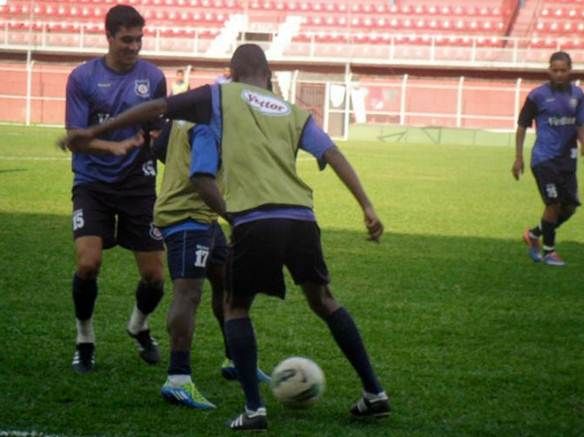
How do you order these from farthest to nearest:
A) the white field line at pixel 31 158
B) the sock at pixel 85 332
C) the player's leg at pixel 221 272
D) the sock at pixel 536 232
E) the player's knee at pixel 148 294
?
the white field line at pixel 31 158 < the sock at pixel 536 232 < the player's knee at pixel 148 294 < the sock at pixel 85 332 < the player's leg at pixel 221 272

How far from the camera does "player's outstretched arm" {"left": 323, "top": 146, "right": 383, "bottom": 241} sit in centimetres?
541

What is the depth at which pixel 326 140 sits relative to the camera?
549 centimetres

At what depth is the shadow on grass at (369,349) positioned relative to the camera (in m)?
5.75

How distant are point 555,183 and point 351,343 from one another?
748cm

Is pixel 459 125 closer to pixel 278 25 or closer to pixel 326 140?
pixel 278 25

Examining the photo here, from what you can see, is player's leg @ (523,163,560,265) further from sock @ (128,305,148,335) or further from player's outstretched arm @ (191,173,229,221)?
player's outstretched arm @ (191,173,229,221)

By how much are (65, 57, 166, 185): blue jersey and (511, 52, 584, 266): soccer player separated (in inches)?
251

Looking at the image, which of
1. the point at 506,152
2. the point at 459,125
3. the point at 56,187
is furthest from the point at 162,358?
the point at 459,125

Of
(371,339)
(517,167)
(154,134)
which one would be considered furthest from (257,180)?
(517,167)

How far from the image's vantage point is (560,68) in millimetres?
12320

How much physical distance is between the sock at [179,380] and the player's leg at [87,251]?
3.01 feet

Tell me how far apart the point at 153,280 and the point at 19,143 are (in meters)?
25.9

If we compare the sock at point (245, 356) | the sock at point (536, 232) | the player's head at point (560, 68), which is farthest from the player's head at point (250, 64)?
the sock at point (536, 232)

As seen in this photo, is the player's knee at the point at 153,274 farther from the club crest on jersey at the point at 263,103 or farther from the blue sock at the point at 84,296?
the club crest on jersey at the point at 263,103
